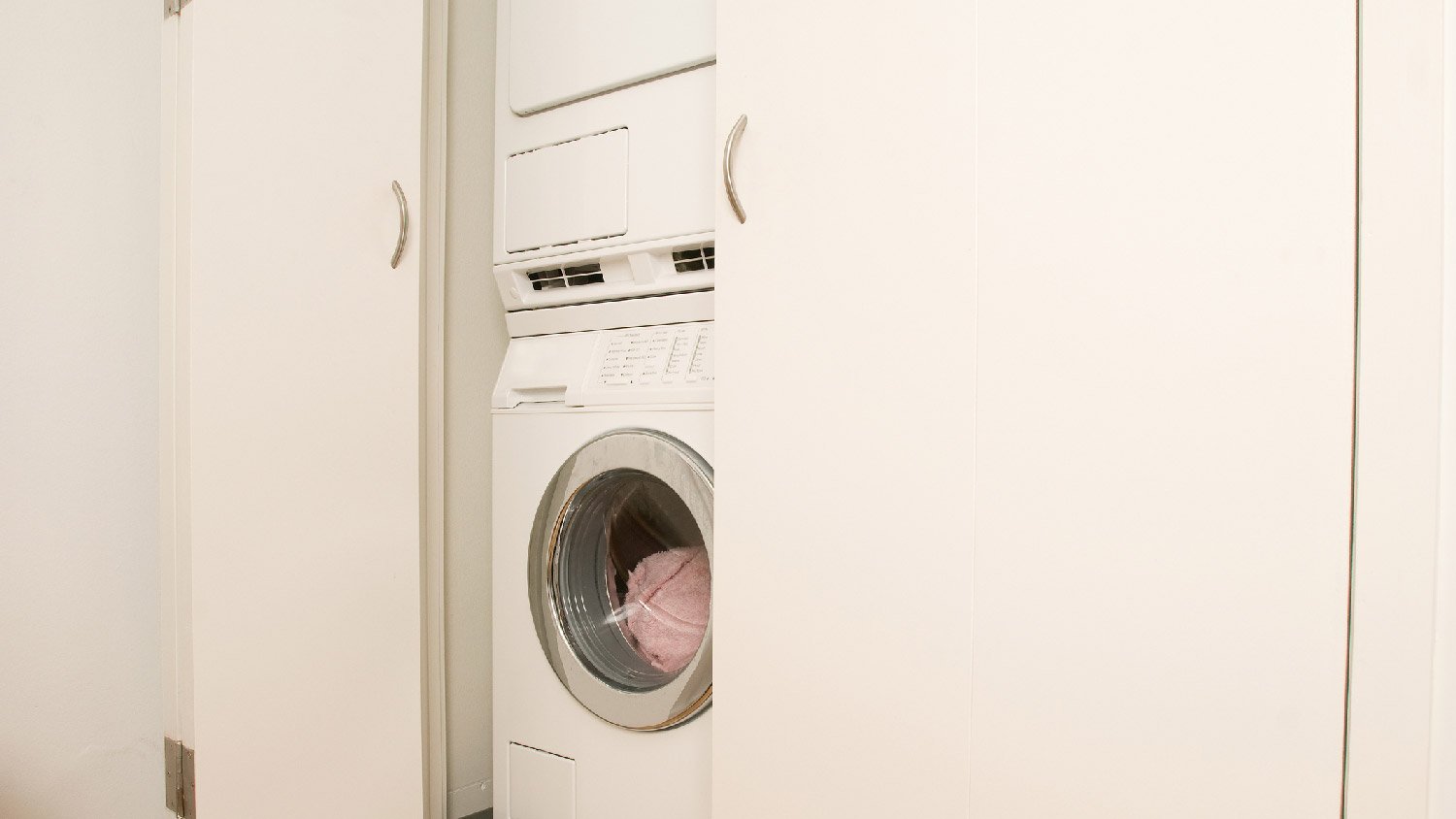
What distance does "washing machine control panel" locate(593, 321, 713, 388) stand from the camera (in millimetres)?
1274

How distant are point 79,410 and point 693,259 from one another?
938mm

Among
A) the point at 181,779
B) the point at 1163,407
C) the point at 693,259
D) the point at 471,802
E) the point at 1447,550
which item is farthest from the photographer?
the point at 471,802

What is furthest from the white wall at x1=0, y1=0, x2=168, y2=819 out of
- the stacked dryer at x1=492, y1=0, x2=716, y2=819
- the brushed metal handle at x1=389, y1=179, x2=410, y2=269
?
the stacked dryer at x1=492, y1=0, x2=716, y2=819

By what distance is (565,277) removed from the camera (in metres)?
1.47

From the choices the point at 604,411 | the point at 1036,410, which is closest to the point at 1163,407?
the point at 1036,410

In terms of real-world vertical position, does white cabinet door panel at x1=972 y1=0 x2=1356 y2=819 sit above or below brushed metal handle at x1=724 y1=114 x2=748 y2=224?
below

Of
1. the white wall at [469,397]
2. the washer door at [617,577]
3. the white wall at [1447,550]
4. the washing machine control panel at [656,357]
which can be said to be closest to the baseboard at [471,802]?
the white wall at [469,397]

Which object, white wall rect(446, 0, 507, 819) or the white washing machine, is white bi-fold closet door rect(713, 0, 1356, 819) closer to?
the white washing machine

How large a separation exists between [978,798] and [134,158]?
1.48 metres

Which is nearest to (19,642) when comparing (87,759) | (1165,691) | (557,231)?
Result: (87,759)

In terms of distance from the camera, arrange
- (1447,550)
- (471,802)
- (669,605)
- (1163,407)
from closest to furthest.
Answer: (1447,550) → (1163,407) → (669,605) → (471,802)

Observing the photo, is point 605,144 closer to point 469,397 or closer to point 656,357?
point 656,357

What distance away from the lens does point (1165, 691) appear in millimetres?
779

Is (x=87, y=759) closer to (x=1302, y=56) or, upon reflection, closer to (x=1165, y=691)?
(x=1165, y=691)
